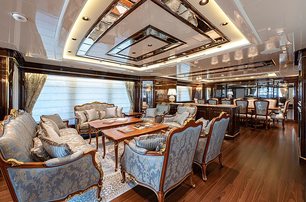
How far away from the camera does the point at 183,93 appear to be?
34.4ft

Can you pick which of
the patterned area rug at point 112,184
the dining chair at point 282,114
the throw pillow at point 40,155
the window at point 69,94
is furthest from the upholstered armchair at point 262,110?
the throw pillow at point 40,155

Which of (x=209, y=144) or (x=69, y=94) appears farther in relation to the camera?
(x=69, y=94)

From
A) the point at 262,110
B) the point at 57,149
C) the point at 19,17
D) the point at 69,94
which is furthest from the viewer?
the point at 262,110

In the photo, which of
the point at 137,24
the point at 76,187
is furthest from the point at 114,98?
the point at 76,187

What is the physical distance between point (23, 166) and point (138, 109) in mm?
6180

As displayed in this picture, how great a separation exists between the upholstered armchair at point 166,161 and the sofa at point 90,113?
10.1 ft

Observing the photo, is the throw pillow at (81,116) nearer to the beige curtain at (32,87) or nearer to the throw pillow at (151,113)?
the beige curtain at (32,87)

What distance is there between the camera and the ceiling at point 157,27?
5.74 feet

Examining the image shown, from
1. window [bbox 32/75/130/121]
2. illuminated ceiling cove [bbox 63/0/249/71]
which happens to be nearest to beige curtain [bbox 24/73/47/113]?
window [bbox 32/75/130/121]

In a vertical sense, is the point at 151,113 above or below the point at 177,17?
below

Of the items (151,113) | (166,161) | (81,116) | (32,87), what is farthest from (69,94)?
(166,161)

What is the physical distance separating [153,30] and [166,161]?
220 cm

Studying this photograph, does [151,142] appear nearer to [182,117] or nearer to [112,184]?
[112,184]

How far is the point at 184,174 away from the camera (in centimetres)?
201
